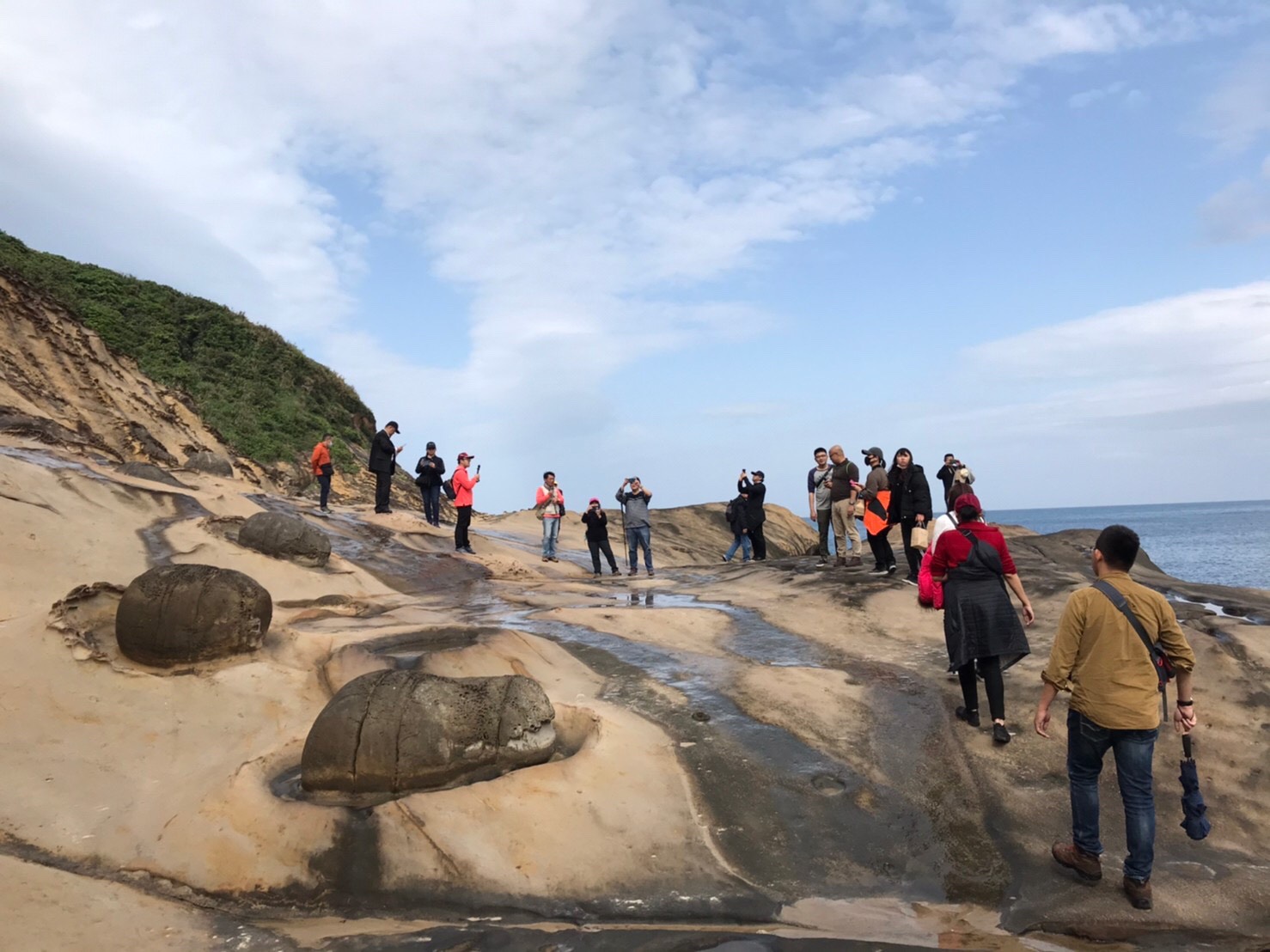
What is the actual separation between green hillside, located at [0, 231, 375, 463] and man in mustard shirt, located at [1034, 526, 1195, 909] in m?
21.5

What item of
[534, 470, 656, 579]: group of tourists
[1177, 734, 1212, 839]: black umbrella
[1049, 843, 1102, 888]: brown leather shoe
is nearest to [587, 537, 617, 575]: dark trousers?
[534, 470, 656, 579]: group of tourists

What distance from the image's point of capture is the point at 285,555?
1071cm

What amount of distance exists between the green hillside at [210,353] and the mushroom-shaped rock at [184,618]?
16.4 m

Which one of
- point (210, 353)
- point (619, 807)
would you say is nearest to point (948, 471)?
point (619, 807)

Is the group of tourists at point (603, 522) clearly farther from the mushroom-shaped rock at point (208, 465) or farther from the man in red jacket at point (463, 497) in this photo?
the mushroom-shaped rock at point (208, 465)

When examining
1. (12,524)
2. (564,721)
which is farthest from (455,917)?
(12,524)

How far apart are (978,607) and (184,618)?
19.7 feet

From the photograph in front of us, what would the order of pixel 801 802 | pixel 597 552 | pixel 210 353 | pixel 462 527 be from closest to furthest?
pixel 801 802
pixel 462 527
pixel 597 552
pixel 210 353

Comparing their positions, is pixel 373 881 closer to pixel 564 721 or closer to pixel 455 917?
pixel 455 917

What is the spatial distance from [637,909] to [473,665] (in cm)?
297

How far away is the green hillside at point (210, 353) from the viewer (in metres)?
22.0

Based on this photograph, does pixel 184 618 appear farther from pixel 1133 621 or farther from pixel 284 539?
pixel 1133 621

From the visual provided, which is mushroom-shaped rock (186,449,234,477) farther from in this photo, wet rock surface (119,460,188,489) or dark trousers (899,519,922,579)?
dark trousers (899,519,922,579)

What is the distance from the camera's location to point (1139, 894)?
4.08 metres
